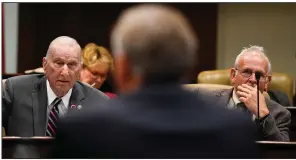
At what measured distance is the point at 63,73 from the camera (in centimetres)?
220

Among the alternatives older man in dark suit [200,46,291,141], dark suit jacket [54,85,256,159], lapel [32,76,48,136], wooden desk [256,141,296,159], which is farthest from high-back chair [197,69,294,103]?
dark suit jacket [54,85,256,159]

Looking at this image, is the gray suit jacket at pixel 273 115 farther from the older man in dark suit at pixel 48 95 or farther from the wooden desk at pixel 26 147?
the wooden desk at pixel 26 147

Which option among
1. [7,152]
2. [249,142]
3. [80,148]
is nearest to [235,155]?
[249,142]

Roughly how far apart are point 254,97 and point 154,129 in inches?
47.8

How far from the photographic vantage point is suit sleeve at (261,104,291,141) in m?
2.10

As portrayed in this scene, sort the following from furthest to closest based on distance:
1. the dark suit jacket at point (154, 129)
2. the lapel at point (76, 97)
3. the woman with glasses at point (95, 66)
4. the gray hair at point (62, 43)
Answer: the woman with glasses at point (95, 66) → the gray hair at point (62, 43) → the lapel at point (76, 97) → the dark suit jacket at point (154, 129)

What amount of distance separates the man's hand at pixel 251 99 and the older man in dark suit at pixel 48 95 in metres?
0.56

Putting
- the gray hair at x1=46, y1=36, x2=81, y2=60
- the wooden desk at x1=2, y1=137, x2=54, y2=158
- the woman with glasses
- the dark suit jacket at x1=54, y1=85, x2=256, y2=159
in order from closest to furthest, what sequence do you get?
the dark suit jacket at x1=54, y1=85, x2=256, y2=159, the wooden desk at x1=2, y1=137, x2=54, y2=158, the gray hair at x1=46, y1=36, x2=81, y2=60, the woman with glasses

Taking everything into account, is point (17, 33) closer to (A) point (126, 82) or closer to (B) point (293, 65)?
(B) point (293, 65)

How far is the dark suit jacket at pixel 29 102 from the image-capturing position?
80.1 inches

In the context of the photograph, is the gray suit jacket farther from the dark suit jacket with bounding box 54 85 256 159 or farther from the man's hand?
the dark suit jacket with bounding box 54 85 256 159

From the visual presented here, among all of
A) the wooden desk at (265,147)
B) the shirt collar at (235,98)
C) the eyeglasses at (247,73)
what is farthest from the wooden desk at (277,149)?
the eyeglasses at (247,73)

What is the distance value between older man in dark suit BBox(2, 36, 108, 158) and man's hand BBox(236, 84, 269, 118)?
1.84 feet

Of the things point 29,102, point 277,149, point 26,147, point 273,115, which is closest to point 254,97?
point 273,115
